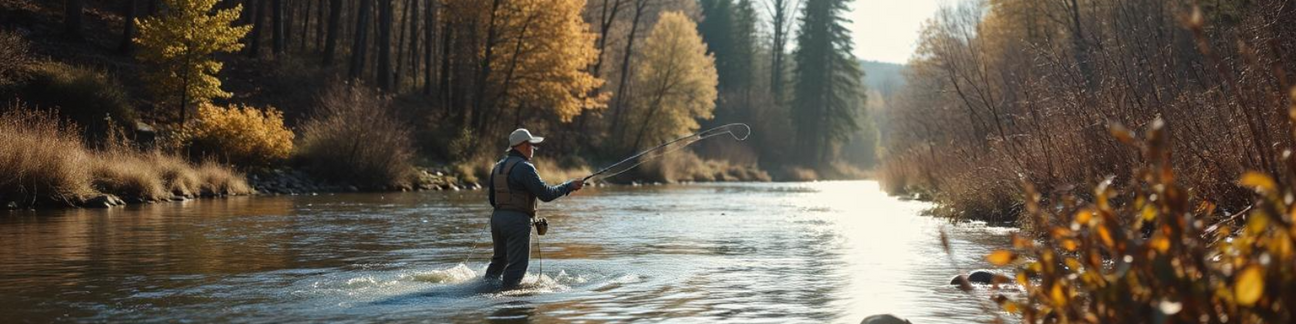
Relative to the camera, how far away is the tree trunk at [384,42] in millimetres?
41906

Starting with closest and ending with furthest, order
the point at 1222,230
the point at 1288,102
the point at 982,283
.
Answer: the point at 1222,230 → the point at 1288,102 → the point at 982,283

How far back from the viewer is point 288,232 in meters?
17.3

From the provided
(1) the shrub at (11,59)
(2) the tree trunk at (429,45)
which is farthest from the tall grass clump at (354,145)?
(2) the tree trunk at (429,45)

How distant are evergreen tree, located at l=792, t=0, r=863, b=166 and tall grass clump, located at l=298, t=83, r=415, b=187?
1840 inches

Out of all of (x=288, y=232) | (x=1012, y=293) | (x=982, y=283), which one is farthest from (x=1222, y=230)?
(x=288, y=232)

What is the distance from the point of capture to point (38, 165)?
21.5 metres

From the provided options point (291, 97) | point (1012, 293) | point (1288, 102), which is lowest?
point (1012, 293)

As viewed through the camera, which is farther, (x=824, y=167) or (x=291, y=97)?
(x=824, y=167)

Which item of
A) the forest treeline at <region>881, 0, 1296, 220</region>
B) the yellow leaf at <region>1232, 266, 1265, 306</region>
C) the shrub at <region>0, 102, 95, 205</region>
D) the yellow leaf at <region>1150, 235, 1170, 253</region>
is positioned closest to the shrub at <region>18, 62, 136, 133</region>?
the shrub at <region>0, 102, 95, 205</region>

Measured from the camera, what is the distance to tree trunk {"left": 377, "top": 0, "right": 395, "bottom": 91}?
137ft

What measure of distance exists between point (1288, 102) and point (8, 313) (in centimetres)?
932

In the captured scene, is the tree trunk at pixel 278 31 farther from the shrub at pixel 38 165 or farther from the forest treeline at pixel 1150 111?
the forest treeline at pixel 1150 111

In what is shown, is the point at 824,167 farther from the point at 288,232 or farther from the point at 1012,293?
the point at 1012,293

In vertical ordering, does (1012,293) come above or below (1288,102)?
below
